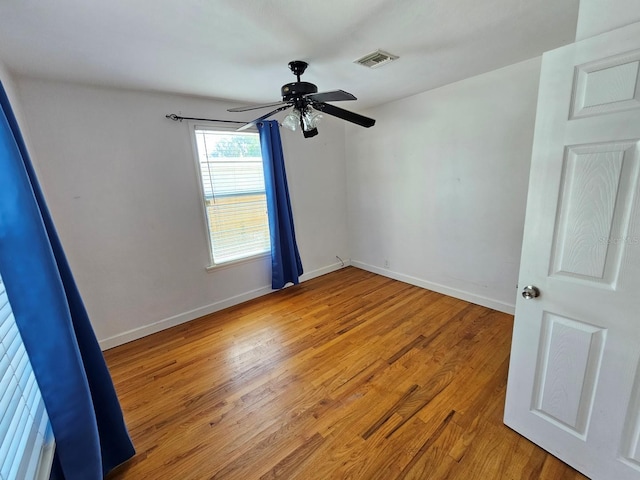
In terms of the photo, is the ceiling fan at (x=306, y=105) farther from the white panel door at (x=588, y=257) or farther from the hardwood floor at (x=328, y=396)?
the hardwood floor at (x=328, y=396)

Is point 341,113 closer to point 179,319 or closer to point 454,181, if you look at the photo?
point 454,181

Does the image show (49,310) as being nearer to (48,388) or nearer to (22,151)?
(48,388)

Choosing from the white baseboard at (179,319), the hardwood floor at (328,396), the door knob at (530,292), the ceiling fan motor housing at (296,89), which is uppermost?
the ceiling fan motor housing at (296,89)

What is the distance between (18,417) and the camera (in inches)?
37.9

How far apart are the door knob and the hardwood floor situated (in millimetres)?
833

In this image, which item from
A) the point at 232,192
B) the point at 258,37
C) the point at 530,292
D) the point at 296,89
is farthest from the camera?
the point at 232,192

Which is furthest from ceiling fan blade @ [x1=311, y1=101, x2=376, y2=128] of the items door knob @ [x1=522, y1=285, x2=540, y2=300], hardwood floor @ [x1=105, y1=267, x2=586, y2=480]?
hardwood floor @ [x1=105, y1=267, x2=586, y2=480]

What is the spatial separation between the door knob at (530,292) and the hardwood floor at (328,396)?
2.73 feet

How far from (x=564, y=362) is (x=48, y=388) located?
7.39 feet

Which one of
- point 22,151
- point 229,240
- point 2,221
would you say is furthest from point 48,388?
point 229,240

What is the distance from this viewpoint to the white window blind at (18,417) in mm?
867

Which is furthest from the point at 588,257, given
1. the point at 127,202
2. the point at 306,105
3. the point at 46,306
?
the point at 127,202

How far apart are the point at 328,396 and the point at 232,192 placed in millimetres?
2329

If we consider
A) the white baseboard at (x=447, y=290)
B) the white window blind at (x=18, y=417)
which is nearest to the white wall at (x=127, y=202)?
the white window blind at (x=18, y=417)
